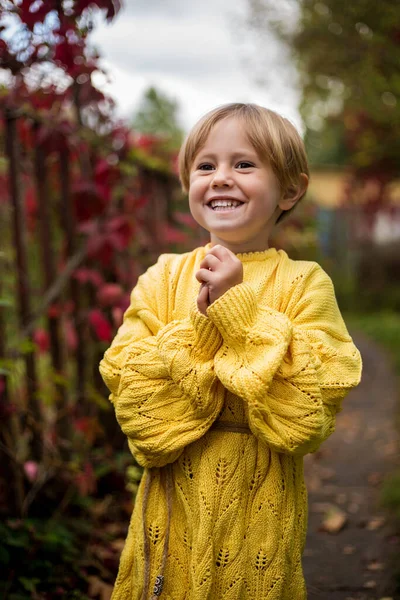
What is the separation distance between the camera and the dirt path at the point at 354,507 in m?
2.97

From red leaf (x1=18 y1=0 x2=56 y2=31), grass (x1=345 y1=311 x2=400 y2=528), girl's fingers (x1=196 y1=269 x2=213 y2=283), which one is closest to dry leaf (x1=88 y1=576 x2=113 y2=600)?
girl's fingers (x1=196 y1=269 x2=213 y2=283)

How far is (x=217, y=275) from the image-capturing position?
5.92 feet

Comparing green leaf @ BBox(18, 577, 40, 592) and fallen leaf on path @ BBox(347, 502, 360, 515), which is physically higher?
green leaf @ BBox(18, 577, 40, 592)

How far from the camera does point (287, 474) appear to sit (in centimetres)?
193

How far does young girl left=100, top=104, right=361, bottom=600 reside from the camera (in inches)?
70.6

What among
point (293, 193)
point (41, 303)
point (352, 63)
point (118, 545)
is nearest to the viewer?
point (293, 193)

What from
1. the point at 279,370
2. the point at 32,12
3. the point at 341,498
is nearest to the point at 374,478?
the point at 341,498

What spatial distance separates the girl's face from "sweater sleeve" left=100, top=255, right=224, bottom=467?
0.90 feet

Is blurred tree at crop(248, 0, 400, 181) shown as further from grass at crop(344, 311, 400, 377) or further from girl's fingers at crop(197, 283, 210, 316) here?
girl's fingers at crop(197, 283, 210, 316)

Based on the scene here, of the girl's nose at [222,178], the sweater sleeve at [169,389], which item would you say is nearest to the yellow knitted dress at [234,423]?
the sweater sleeve at [169,389]

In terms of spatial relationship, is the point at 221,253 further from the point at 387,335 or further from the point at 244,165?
the point at 387,335

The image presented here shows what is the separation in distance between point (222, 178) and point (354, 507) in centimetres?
280

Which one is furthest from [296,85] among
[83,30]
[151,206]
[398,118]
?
[83,30]

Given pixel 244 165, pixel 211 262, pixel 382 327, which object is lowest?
pixel 382 327
